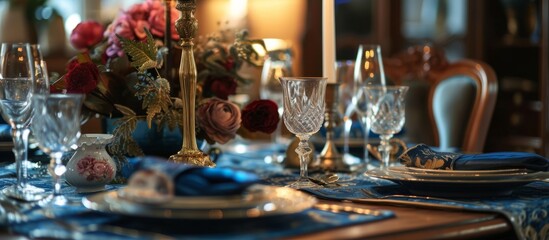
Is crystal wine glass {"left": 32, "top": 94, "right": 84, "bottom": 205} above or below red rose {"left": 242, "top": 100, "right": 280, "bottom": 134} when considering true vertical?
above

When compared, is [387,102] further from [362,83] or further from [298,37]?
[298,37]

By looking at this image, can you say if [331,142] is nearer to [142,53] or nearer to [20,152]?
[142,53]

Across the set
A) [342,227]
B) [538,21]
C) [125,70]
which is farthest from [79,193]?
[538,21]

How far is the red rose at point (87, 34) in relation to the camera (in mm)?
1904

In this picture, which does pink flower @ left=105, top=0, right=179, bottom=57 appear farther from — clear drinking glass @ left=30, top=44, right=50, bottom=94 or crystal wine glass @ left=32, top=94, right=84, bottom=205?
crystal wine glass @ left=32, top=94, right=84, bottom=205

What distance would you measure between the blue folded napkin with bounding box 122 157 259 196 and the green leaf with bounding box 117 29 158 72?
0.45 metres

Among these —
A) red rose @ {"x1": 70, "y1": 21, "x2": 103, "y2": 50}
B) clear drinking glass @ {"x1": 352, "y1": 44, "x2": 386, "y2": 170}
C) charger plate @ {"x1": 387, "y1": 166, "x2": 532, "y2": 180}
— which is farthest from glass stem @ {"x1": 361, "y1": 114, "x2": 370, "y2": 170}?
red rose @ {"x1": 70, "y1": 21, "x2": 103, "y2": 50}

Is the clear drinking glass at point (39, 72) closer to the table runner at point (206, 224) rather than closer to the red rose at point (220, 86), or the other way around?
the table runner at point (206, 224)

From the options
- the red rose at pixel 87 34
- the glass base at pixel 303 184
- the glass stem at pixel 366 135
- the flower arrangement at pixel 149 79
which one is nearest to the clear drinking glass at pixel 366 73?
the glass stem at pixel 366 135

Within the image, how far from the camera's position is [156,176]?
3.50 ft

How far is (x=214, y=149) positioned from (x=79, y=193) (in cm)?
46

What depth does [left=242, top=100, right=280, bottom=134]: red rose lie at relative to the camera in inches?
65.6

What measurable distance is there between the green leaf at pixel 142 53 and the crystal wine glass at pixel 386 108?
0.45 meters

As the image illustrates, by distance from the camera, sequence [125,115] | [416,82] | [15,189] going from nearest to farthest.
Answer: [15,189], [125,115], [416,82]
